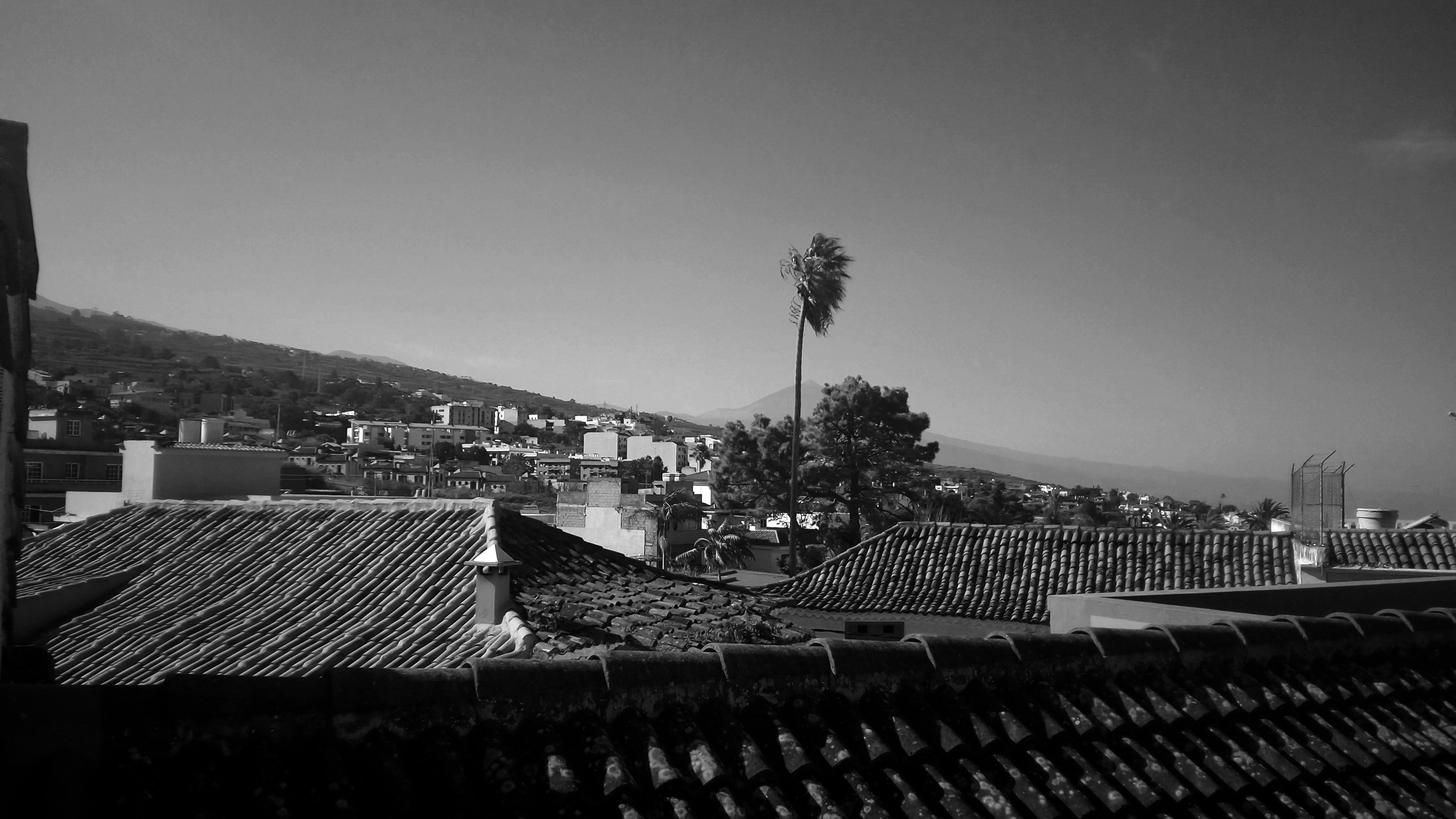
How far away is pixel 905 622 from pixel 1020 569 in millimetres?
2991

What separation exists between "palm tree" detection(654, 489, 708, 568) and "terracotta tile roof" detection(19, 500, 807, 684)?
1356 centimetres

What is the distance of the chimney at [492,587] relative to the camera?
10484 mm

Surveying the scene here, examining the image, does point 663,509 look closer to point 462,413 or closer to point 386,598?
point 386,598

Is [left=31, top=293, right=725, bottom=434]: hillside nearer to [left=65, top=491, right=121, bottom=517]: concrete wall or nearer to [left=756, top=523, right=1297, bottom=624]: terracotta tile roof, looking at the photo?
[left=65, top=491, right=121, bottom=517]: concrete wall

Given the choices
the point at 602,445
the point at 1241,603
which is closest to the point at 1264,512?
the point at 1241,603

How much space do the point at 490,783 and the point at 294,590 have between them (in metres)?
11.1

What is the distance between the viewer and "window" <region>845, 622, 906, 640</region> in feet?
62.8

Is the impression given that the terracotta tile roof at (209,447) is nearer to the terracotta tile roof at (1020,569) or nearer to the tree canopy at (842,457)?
the terracotta tile roof at (1020,569)

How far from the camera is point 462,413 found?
413 ft

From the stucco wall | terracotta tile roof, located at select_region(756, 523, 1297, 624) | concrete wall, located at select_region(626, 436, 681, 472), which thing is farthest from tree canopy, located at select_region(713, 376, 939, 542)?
concrete wall, located at select_region(626, 436, 681, 472)

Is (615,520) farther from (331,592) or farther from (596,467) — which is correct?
(596,467)

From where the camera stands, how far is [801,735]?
3496 millimetres

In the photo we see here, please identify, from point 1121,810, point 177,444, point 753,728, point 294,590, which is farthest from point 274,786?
point 177,444

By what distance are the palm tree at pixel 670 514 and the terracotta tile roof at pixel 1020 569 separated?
9739mm
